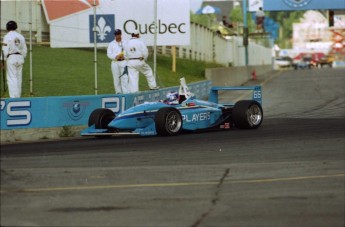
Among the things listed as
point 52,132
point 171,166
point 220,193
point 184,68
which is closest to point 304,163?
point 171,166

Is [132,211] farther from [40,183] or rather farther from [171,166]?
[171,166]

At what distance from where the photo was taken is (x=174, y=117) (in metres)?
17.0

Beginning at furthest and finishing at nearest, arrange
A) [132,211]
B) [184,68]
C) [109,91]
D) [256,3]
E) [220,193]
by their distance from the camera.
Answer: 1. [256,3]
2. [184,68]
3. [109,91]
4. [220,193]
5. [132,211]

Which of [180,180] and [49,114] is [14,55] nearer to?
[49,114]

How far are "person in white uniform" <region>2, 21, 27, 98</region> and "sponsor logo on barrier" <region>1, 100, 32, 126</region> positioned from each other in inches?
99.3

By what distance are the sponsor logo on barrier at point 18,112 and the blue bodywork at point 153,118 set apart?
1.14 metres

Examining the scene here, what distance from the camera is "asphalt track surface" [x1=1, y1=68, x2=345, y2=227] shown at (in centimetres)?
900

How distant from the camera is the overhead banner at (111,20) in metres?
24.7

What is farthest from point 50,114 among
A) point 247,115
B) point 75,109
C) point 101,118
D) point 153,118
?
point 247,115

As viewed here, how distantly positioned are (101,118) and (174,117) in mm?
1343

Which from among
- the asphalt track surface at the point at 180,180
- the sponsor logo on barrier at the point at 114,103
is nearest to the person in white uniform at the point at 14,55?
the sponsor logo on barrier at the point at 114,103

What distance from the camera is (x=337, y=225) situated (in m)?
8.65

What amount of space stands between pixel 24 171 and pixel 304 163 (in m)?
3.73

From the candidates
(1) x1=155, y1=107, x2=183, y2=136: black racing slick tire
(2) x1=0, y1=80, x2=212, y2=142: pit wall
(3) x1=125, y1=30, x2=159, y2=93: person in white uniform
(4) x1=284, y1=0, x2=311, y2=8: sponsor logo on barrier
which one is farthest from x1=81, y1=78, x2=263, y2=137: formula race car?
(4) x1=284, y1=0, x2=311, y2=8: sponsor logo on barrier
